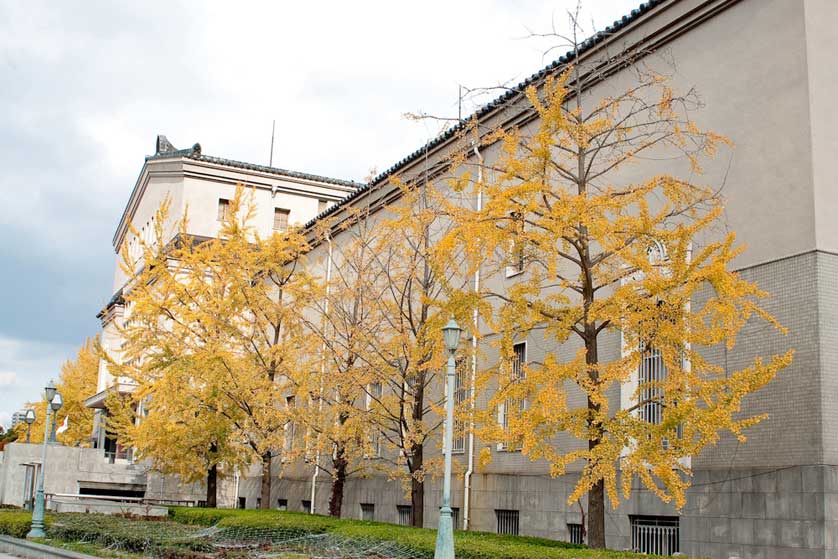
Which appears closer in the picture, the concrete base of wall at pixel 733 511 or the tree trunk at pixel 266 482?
the concrete base of wall at pixel 733 511

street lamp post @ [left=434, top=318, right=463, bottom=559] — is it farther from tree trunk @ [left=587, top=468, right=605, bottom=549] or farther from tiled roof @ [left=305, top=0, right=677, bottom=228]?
tiled roof @ [left=305, top=0, right=677, bottom=228]

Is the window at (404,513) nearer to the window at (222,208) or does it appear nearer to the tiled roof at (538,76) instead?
the tiled roof at (538,76)

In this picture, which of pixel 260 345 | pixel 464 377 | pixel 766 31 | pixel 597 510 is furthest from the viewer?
pixel 260 345

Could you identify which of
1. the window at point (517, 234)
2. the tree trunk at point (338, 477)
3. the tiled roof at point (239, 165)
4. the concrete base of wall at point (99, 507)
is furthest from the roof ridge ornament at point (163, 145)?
the window at point (517, 234)

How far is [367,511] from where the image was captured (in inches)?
1104

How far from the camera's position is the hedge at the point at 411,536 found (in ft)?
43.0

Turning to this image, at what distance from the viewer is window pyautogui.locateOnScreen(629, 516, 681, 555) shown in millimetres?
16406

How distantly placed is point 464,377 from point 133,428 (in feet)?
45.7

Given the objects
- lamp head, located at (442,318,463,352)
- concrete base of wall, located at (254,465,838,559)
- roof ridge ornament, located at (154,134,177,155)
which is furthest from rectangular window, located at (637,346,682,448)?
roof ridge ornament, located at (154,134,177,155)

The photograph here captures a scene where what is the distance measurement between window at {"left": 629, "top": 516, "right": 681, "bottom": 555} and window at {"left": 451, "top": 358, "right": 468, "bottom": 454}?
360 centimetres

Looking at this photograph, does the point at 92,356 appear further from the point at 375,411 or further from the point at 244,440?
the point at 375,411

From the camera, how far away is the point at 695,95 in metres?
16.2

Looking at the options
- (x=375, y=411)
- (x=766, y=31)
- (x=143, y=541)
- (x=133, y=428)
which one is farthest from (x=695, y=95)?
(x=133, y=428)

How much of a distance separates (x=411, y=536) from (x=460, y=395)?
7398mm
